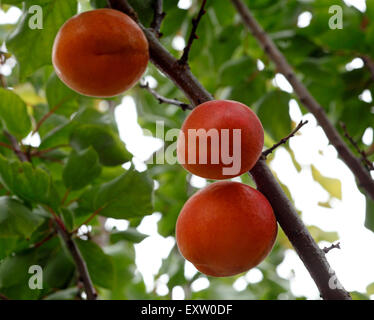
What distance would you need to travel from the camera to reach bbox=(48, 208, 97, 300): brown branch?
1.44 m

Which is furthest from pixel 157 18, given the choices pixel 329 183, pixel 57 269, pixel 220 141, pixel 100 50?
pixel 329 183

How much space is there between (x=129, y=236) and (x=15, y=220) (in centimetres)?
56

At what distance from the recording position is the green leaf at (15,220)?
1350mm

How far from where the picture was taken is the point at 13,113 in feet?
5.68

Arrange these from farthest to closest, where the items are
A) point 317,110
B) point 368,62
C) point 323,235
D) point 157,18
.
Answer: point 323,235
point 368,62
point 317,110
point 157,18

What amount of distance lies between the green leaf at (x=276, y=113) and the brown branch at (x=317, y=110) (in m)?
0.24

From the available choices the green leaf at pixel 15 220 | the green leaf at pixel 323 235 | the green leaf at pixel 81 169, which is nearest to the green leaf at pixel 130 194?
the green leaf at pixel 81 169

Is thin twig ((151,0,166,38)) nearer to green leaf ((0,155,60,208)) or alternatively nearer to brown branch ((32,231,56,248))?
green leaf ((0,155,60,208))

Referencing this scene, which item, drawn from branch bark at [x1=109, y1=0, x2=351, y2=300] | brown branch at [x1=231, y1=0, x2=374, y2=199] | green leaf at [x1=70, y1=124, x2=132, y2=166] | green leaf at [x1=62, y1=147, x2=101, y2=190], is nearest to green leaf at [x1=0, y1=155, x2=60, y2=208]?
green leaf at [x1=62, y1=147, x2=101, y2=190]

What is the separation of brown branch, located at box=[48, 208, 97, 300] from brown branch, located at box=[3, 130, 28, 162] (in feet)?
1.11

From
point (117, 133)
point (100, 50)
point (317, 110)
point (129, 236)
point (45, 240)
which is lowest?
point (129, 236)

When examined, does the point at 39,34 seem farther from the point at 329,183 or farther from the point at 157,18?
the point at 329,183

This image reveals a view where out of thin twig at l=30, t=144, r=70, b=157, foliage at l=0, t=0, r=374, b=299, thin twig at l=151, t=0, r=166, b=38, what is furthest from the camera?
thin twig at l=30, t=144, r=70, b=157

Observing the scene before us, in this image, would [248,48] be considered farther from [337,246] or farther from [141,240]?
[337,246]
